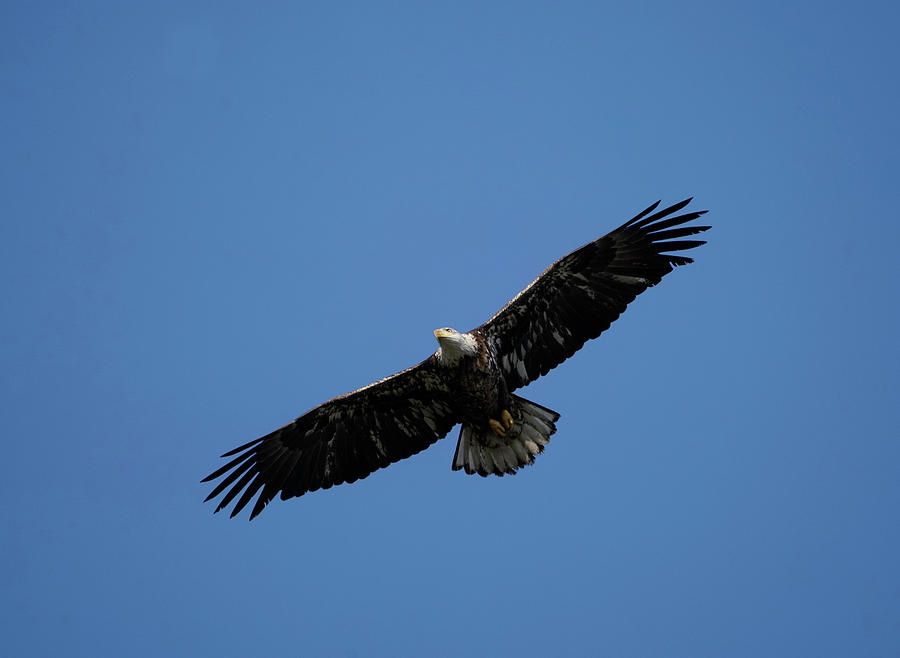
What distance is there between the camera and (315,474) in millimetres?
11383

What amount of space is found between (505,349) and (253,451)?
3.17 m

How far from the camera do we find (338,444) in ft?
37.5

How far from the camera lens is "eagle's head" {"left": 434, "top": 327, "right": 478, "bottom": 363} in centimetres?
1041

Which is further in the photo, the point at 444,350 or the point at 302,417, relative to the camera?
the point at 302,417

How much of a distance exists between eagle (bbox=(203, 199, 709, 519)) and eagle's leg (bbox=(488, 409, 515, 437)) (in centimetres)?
1

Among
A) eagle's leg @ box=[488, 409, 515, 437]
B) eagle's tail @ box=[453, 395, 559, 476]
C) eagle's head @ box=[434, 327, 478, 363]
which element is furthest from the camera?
eagle's tail @ box=[453, 395, 559, 476]

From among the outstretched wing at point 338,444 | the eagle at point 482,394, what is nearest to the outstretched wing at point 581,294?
the eagle at point 482,394

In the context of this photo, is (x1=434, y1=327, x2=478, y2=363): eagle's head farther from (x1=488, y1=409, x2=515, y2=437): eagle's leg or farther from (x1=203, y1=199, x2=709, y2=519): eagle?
(x1=488, y1=409, x2=515, y2=437): eagle's leg

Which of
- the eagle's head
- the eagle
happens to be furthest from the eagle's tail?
the eagle's head

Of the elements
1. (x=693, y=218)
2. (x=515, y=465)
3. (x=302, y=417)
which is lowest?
(x=515, y=465)

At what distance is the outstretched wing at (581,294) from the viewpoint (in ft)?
35.4

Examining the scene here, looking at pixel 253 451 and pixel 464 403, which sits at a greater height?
pixel 253 451

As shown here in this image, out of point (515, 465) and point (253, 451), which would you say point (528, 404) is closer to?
point (515, 465)

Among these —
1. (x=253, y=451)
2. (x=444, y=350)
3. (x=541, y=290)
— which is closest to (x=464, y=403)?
(x=444, y=350)
